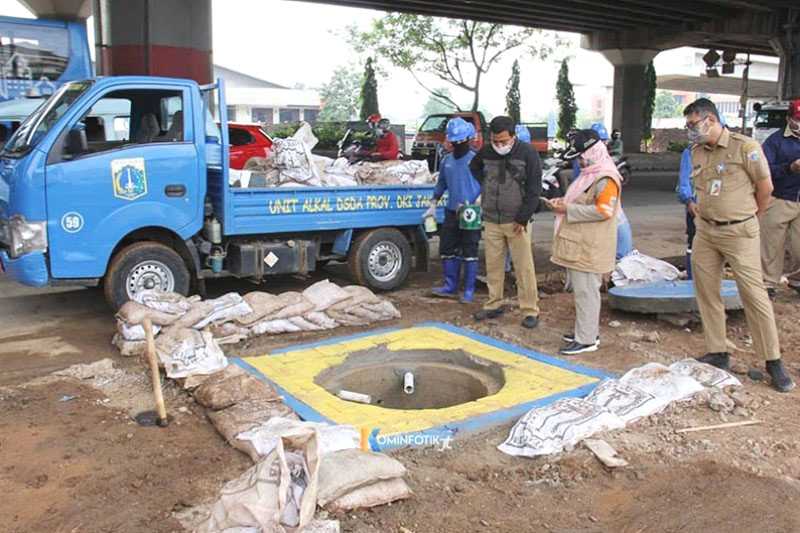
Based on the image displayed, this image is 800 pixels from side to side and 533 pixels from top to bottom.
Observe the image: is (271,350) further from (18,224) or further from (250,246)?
(18,224)

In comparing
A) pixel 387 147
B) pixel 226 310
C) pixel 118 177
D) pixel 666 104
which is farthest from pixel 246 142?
pixel 666 104

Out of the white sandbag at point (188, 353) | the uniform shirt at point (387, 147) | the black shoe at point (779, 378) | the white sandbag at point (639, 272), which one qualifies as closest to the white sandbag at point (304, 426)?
the white sandbag at point (188, 353)

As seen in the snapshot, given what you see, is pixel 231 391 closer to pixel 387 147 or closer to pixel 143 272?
pixel 143 272

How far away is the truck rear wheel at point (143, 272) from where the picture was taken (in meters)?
6.81

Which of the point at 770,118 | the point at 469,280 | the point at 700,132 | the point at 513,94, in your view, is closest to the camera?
the point at 700,132

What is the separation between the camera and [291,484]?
3355mm

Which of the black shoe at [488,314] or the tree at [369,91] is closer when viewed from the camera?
the black shoe at [488,314]

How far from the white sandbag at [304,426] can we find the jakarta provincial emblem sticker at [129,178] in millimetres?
3154

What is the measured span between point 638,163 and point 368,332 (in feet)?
93.0

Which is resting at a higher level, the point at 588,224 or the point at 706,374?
the point at 588,224

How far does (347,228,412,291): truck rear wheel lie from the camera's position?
8.23 metres

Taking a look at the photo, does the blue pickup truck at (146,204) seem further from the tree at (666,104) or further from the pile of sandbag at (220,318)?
the tree at (666,104)

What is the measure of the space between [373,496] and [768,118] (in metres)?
22.2

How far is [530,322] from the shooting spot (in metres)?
6.83
